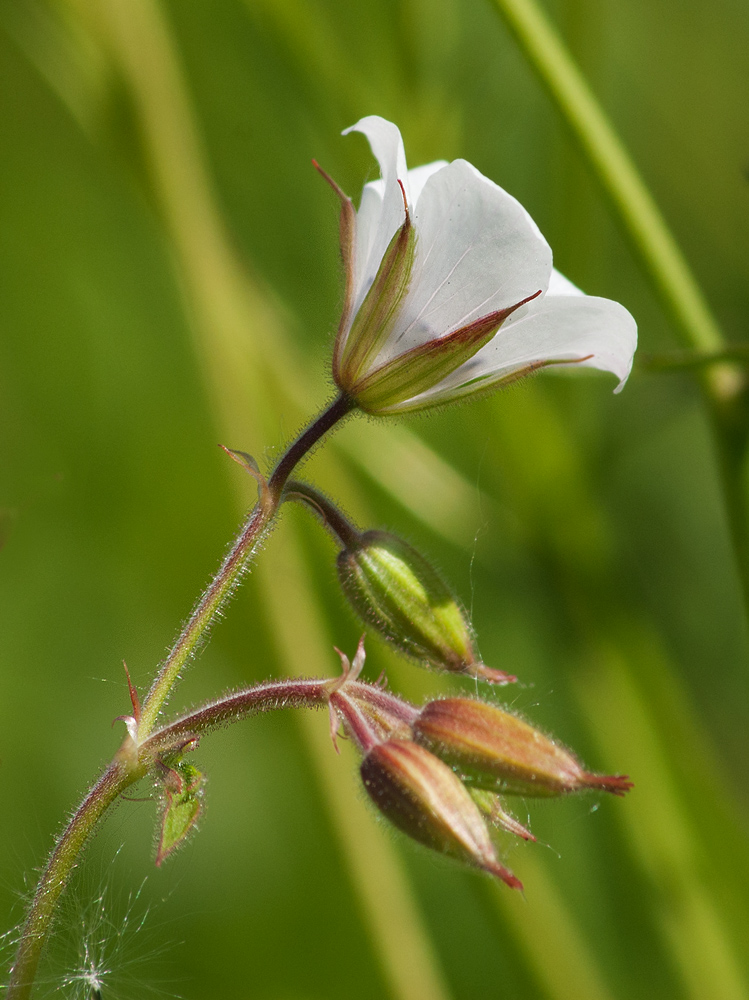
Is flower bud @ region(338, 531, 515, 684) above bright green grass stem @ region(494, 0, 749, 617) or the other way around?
the other way around

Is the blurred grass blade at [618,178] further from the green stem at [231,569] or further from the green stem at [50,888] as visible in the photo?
the green stem at [50,888]

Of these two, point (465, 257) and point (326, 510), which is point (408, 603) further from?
point (465, 257)

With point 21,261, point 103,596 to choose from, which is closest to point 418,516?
point 103,596

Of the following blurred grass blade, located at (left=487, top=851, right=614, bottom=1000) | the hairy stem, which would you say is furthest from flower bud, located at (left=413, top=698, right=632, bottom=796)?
blurred grass blade, located at (left=487, top=851, right=614, bottom=1000)

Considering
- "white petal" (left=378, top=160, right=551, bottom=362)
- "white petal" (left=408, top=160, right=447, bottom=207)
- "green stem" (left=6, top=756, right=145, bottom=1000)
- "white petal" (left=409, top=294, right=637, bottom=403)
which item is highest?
"white petal" (left=408, top=160, right=447, bottom=207)

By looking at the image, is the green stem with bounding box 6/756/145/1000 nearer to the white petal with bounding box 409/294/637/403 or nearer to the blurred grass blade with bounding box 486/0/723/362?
the white petal with bounding box 409/294/637/403

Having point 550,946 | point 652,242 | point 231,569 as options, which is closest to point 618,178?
point 652,242

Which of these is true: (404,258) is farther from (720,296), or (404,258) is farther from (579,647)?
(720,296)

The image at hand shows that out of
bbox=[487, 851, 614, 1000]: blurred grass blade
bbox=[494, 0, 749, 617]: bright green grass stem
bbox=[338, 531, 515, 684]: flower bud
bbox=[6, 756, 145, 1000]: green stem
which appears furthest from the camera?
bbox=[487, 851, 614, 1000]: blurred grass blade

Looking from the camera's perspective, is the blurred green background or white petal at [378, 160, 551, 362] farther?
the blurred green background
